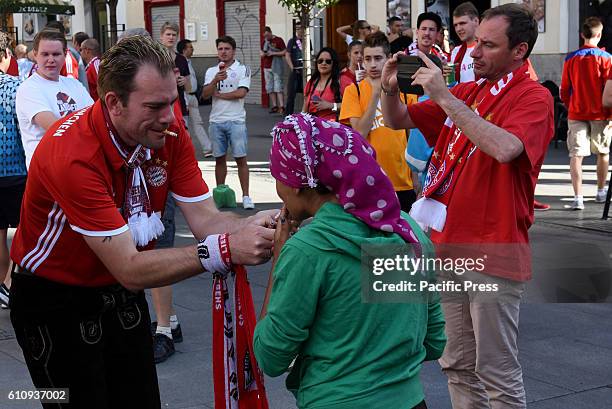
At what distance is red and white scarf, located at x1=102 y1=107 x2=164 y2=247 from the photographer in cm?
344

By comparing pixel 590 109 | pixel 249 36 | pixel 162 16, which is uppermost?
pixel 162 16

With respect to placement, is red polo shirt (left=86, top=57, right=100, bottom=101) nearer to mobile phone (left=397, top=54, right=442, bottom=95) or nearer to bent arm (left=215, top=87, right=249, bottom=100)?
bent arm (left=215, top=87, right=249, bottom=100)

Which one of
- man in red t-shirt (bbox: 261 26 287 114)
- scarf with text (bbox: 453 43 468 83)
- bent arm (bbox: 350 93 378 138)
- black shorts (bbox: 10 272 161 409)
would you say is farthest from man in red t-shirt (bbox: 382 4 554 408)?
man in red t-shirt (bbox: 261 26 287 114)

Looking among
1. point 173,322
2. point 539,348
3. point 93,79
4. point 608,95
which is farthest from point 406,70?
point 93,79

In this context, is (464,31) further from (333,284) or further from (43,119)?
(333,284)

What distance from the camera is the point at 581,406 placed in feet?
16.6

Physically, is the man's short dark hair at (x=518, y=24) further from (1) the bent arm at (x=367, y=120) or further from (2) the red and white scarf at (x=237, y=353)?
(1) the bent arm at (x=367, y=120)

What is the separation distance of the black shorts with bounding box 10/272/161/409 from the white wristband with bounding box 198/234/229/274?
1.72 ft

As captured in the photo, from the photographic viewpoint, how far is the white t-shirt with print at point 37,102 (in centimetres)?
652

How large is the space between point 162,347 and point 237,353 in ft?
9.07

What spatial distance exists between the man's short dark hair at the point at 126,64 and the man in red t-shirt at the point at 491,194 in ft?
4.04

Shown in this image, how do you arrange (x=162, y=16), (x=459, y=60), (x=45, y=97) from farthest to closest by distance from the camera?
(x=162, y=16)
(x=459, y=60)
(x=45, y=97)

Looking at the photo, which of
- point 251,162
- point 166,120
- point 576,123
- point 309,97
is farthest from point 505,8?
point 251,162

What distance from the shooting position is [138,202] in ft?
11.7
